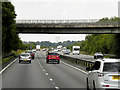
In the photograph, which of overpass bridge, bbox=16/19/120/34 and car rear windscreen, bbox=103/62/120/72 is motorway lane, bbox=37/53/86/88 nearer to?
car rear windscreen, bbox=103/62/120/72

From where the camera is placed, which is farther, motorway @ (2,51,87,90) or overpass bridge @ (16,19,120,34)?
overpass bridge @ (16,19,120,34)

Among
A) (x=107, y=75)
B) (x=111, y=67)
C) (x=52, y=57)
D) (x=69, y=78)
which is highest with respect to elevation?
(x=111, y=67)

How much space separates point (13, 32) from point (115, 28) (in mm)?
19572

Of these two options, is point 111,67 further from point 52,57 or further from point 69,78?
point 52,57

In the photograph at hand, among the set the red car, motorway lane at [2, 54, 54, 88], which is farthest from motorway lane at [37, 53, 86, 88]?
the red car

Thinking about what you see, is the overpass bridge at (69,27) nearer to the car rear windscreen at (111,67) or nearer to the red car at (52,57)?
the red car at (52,57)

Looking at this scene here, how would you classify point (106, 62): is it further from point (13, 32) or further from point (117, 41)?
point (117, 41)

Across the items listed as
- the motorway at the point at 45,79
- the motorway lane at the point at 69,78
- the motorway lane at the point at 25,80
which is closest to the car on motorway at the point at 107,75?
the motorway at the point at 45,79

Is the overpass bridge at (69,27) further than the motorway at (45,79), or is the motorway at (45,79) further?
the overpass bridge at (69,27)

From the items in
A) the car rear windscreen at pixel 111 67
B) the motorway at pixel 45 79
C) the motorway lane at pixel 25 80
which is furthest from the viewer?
the motorway lane at pixel 25 80

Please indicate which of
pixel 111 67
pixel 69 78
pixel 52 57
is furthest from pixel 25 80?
pixel 52 57

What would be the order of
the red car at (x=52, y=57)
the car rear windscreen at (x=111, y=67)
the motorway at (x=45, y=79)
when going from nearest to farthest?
the car rear windscreen at (x=111, y=67), the motorway at (x=45, y=79), the red car at (x=52, y=57)

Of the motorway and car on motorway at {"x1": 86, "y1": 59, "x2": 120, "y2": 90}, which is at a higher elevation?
car on motorway at {"x1": 86, "y1": 59, "x2": 120, "y2": 90}

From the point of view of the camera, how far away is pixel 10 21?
190ft
